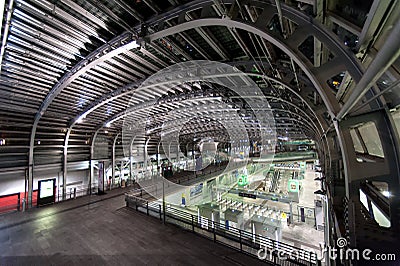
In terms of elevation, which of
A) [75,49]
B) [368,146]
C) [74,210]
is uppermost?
[75,49]

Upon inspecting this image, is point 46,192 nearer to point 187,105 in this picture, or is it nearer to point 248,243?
point 187,105

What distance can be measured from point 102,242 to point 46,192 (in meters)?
9.13

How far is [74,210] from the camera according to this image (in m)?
11.7

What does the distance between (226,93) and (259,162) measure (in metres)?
28.2

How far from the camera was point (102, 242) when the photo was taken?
729 centimetres

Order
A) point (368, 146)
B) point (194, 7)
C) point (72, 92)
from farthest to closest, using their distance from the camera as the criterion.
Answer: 1. point (72, 92)
2. point (368, 146)
3. point (194, 7)

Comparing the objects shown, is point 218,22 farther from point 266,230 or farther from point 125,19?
point 266,230

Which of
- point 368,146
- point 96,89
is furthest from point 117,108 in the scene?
point 368,146

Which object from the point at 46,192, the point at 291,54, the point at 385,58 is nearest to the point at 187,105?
the point at 46,192

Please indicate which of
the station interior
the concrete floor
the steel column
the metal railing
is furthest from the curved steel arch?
the concrete floor

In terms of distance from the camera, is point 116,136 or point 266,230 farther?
point 116,136

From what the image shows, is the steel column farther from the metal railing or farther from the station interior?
the metal railing

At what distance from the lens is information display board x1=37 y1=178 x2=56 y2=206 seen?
1264 cm

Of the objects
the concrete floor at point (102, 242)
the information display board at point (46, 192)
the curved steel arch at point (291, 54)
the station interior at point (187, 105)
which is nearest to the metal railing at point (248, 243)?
the station interior at point (187, 105)
